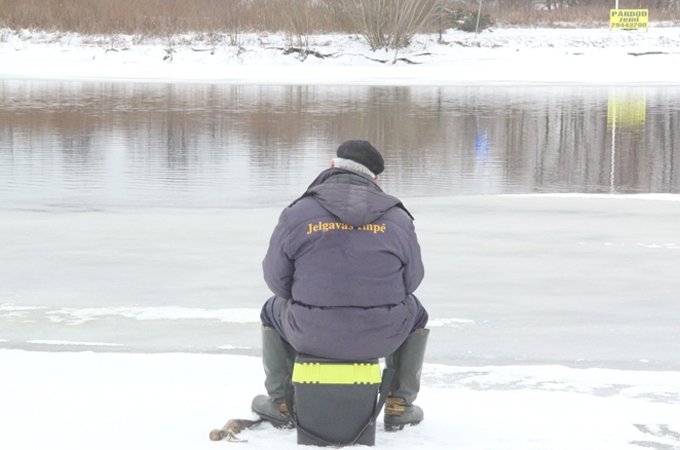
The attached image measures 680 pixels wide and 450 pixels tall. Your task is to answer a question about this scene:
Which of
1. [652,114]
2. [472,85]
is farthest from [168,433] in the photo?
[472,85]

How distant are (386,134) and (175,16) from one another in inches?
1292

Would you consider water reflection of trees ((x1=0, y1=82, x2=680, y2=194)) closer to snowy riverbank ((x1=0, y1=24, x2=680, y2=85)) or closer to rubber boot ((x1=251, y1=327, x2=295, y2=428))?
rubber boot ((x1=251, y1=327, x2=295, y2=428))

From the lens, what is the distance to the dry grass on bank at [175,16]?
48.0m

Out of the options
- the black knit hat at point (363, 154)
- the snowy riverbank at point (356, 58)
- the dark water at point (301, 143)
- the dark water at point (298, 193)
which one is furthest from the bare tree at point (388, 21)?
the black knit hat at point (363, 154)

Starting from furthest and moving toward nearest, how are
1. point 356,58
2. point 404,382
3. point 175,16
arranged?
point 175,16 < point 356,58 < point 404,382

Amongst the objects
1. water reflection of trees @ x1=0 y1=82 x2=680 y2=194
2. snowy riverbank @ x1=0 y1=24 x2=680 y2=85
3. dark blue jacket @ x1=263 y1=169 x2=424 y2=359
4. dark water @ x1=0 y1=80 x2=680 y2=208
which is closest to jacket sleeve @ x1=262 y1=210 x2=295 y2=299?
dark blue jacket @ x1=263 y1=169 x2=424 y2=359

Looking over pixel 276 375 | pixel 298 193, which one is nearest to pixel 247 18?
pixel 298 193

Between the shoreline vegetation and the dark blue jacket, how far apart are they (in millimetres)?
41100

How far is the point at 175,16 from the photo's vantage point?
5016 cm

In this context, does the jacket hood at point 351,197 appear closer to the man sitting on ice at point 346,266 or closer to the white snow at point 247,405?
the man sitting on ice at point 346,266

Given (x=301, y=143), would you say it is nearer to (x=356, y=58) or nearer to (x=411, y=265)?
(x=411, y=265)

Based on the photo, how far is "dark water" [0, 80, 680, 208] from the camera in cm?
1268

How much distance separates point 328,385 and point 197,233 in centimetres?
529

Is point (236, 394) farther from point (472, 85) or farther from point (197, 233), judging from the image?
point (472, 85)
